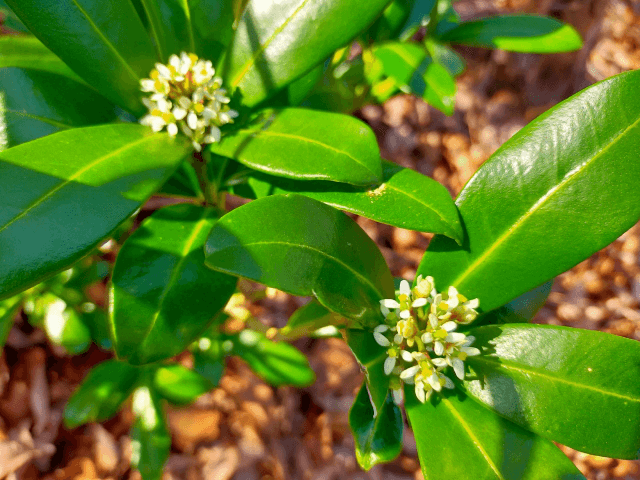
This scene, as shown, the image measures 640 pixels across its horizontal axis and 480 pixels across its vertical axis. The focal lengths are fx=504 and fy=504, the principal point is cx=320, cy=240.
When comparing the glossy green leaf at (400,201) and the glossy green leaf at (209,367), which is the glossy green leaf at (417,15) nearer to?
the glossy green leaf at (400,201)

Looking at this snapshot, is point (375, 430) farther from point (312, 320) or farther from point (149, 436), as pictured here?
point (149, 436)

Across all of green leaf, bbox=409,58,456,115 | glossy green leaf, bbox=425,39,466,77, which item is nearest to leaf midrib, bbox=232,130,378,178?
green leaf, bbox=409,58,456,115

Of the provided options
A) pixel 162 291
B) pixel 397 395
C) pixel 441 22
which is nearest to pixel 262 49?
pixel 162 291

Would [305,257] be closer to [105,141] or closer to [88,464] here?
[105,141]

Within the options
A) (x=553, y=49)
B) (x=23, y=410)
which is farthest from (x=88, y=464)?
(x=553, y=49)

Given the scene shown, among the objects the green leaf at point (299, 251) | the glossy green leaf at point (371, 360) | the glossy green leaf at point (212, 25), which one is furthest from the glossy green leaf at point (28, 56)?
the glossy green leaf at point (371, 360)
